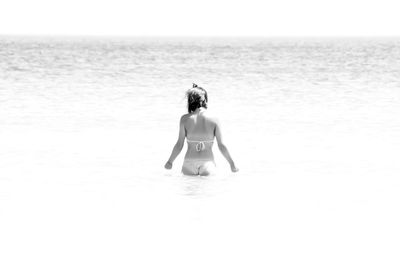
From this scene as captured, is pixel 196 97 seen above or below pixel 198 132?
above

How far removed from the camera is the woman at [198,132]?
29.9 ft

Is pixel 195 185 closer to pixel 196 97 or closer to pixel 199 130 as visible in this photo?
pixel 199 130

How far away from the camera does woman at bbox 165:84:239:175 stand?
9.12 metres

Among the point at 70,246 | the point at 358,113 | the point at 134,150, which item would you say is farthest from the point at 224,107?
the point at 70,246

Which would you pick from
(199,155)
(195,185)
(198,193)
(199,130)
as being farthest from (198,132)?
(198,193)

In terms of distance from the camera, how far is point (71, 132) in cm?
1536

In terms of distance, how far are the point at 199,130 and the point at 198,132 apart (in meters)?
0.03

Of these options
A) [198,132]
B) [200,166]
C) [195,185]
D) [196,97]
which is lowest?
[195,185]

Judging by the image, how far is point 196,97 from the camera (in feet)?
29.9

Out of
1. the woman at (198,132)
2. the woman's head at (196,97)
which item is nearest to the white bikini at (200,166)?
the woman at (198,132)

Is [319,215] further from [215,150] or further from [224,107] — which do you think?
[224,107]

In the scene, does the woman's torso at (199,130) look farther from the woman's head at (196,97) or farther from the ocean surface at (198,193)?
the ocean surface at (198,193)

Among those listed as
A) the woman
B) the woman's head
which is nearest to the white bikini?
the woman

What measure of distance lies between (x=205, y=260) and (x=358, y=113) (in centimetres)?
1434
